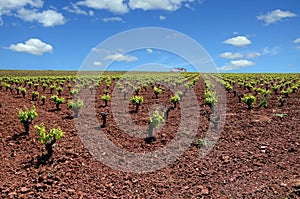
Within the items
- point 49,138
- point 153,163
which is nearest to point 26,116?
point 49,138

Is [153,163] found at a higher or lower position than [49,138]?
lower

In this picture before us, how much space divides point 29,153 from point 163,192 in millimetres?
4372

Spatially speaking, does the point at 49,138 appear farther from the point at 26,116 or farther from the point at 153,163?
the point at 153,163

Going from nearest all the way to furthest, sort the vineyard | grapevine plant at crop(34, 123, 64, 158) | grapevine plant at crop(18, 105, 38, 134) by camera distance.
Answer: the vineyard
grapevine plant at crop(34, 123, 64, 158)
grapevine plant at crop(18, 105, 38, 134)

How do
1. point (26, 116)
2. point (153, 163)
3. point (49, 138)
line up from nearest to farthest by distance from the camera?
point (153, 163)
point (49, 138)
point (26, 116)

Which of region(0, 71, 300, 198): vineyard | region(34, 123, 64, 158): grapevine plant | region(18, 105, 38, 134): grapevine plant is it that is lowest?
region(0, 71, 300, 198): vineyard

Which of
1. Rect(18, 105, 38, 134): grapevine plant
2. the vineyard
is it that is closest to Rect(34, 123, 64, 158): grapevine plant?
the vineyard

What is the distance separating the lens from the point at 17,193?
623 centimetres

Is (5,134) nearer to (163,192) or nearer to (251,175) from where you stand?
(163,192)

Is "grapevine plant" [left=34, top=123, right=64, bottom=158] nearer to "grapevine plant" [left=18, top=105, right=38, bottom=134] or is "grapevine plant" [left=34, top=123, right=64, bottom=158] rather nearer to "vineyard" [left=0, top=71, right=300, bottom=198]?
"vineyard" [left=0, top=71, right=300, bottom=198]

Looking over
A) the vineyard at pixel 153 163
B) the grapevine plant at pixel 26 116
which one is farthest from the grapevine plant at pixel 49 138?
the grapevine plant at pixel 26 116

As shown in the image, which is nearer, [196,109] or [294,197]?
[294,197]

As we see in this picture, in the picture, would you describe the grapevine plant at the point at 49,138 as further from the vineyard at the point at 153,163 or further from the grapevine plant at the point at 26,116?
the grapevine plant at the point at 26,116

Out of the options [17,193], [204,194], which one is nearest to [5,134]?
[17,193]
